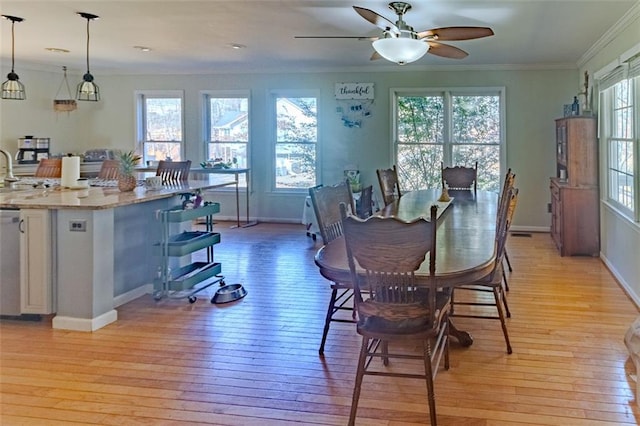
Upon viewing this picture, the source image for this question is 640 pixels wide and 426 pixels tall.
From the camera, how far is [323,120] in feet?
25.5

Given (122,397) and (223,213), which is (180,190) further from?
(223,213)

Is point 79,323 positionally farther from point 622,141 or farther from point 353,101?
point 353,101

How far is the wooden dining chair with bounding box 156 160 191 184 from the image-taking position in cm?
487

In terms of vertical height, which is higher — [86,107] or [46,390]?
[86,107]

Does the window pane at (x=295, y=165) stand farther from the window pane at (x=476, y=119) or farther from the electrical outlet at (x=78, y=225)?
the electrical outlet at (x=78, y=225)

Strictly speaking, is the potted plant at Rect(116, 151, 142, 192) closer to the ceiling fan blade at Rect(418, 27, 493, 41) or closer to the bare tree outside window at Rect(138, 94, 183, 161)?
the ceiling fan blade at Rect(418, 27, 493, 41)

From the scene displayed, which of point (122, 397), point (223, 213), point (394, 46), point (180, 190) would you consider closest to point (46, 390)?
point (122, 397)

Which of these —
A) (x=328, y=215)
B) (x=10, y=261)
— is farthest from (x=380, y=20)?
(x=10, y=261)

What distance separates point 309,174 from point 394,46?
4.53 meters

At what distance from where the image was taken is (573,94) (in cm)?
700

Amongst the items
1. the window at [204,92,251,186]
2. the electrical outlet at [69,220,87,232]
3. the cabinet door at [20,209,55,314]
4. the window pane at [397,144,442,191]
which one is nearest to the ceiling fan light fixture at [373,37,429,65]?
the electrical outlet at [69,220,87,232]

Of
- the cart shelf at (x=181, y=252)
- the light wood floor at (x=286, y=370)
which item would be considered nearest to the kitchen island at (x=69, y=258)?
the light wood floor at (x=286, y=370)

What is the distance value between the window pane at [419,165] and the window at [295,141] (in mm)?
1391

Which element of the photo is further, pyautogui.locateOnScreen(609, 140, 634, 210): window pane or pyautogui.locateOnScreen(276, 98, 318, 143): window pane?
pyautogui.locateOnScreen(276, 98, 318, 143): window pane
